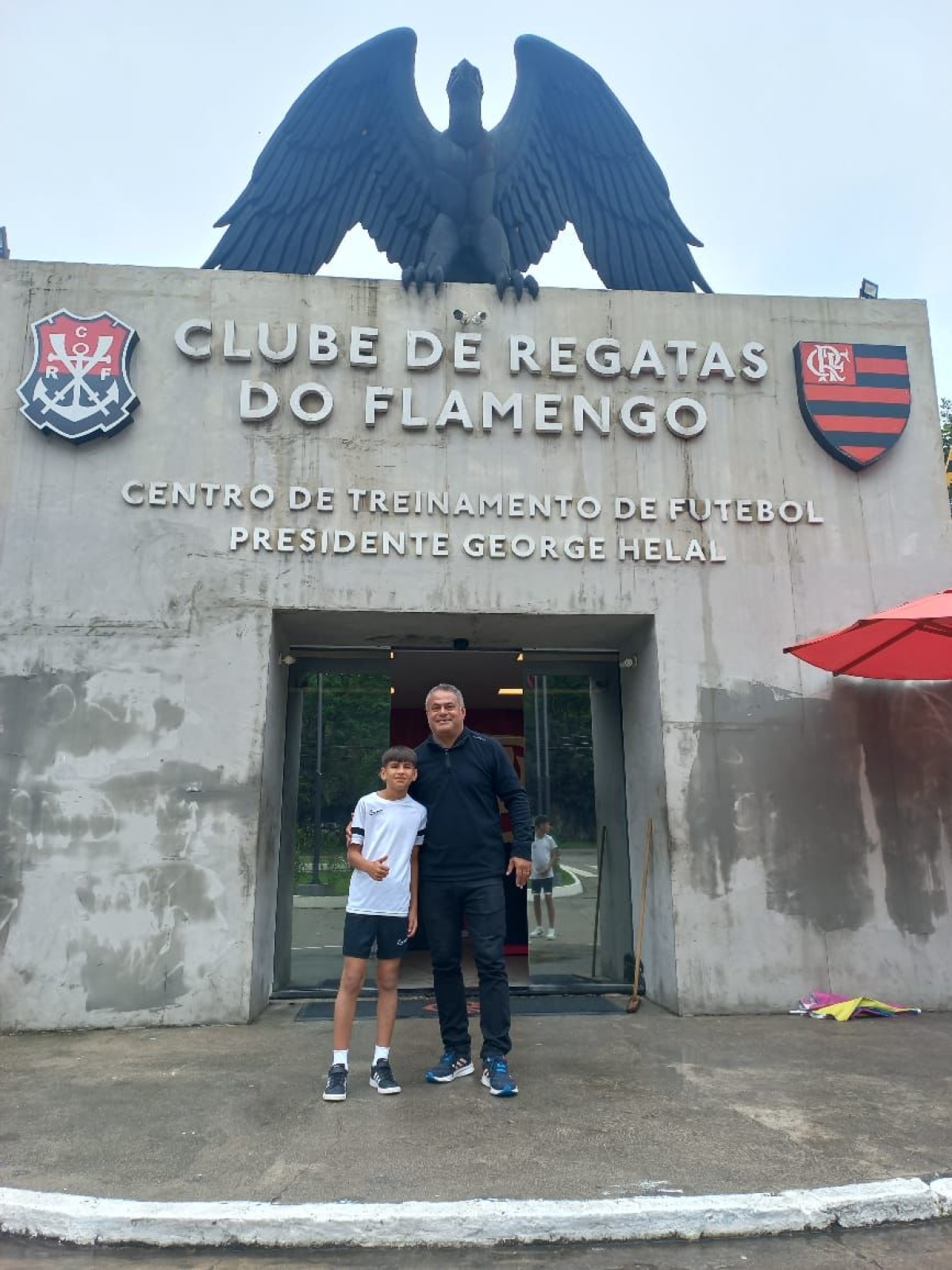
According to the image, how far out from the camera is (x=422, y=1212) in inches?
106

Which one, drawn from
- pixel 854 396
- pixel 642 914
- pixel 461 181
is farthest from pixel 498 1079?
pixel 461 181

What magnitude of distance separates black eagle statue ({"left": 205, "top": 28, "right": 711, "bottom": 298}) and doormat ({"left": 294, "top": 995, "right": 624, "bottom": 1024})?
5.46 m

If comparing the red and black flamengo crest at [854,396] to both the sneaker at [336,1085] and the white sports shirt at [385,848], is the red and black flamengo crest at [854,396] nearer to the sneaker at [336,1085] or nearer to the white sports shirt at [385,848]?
the white sports shirt at [385,848]

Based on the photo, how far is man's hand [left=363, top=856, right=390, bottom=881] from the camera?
4.00m

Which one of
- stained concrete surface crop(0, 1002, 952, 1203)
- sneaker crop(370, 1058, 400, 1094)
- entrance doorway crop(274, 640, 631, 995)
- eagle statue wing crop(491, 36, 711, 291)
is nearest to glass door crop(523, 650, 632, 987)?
entrance doorway crop(274, 640, 631, 995)

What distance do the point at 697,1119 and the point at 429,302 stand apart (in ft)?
18.5

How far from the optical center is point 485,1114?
12.0ft

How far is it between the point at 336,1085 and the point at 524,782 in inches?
126

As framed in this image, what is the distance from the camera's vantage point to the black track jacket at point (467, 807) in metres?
4.23

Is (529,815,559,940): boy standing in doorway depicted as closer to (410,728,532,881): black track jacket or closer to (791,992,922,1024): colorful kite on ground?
(791,992,922,1024): colorful kite on ground

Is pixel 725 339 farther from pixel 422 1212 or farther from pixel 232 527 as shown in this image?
pixel 422 1212

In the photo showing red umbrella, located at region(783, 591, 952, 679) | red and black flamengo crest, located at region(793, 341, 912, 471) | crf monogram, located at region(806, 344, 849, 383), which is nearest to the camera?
red umbrella, located at region(783, 591, 952, 679)

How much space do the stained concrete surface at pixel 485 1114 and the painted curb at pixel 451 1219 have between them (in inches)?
5.2

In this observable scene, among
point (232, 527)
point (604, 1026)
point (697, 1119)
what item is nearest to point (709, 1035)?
point (604, 1026)
